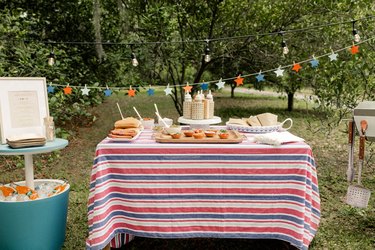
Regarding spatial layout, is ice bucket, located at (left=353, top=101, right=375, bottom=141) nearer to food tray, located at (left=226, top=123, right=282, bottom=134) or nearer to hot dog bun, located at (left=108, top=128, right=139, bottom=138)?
food tray, located at (left=226, top=123, right=282, bottom=134)

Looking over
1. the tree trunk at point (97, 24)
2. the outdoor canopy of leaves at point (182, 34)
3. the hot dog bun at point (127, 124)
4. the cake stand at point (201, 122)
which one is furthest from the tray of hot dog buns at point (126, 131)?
the tree trunk at point (97, 24)

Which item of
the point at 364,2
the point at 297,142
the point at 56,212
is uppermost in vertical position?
the point at 364,2

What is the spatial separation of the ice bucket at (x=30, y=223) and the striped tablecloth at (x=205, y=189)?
0.33 meters

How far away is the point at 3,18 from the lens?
4.34m

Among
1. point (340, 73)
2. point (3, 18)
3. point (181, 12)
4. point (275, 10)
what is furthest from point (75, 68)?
point (340, 73)

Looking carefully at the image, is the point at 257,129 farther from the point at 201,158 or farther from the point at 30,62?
the point at 30,62

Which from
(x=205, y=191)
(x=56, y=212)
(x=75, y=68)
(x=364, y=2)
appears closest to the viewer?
(x=205, y=191)

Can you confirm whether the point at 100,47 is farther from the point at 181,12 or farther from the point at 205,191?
the point at 205,191

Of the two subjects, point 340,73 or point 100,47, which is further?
point 100,47

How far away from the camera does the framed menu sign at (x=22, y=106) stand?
2.34 meters

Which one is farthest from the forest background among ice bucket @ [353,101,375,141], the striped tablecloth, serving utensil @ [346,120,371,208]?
the striped tablecloth

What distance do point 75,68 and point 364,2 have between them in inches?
164

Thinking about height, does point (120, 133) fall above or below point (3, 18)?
below

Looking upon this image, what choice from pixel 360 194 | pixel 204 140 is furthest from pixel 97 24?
pixel 360 194
